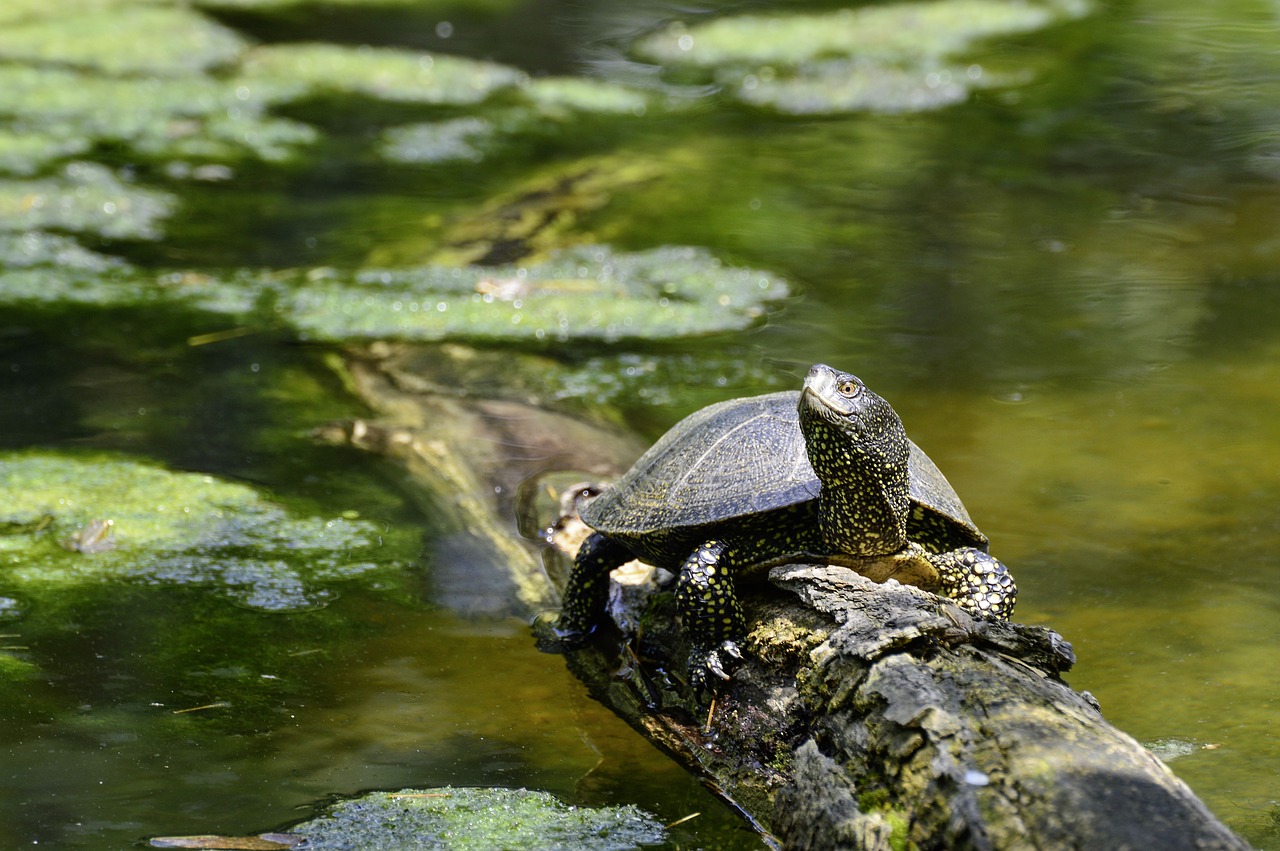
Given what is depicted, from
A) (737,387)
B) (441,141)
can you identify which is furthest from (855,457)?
(441,141)

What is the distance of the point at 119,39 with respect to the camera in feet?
35.5

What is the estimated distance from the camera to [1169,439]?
4891mm

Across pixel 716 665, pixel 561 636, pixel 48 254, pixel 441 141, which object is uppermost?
pixel 441 141

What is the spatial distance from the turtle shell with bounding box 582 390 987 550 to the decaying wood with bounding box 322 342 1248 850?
21 cm

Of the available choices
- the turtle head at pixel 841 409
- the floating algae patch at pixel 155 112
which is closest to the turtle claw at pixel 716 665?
the turtle head at pixel 841 409

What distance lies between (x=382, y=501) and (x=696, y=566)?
1815 mm

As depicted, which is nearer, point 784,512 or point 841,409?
point 841,409

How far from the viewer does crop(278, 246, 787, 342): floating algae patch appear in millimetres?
6086

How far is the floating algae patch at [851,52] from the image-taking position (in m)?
10.5

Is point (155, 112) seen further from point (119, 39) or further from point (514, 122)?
point (514, 122)

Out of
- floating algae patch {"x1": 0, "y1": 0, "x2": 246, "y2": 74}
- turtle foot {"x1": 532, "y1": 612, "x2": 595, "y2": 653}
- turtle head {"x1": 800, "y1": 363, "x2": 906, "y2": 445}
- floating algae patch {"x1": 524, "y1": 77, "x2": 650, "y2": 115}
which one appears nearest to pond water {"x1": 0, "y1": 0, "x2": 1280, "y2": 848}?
turtle foot {"x1": 532, "y1": 612, "x2": 595, "y2": 653}

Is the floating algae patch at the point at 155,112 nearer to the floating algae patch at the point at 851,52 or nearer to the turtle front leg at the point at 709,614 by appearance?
the floating algae patch at the point at 851,52

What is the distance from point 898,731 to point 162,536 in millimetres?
2746

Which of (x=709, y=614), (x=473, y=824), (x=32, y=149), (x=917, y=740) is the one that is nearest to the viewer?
(x=917, y=740)
